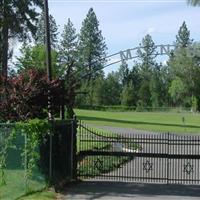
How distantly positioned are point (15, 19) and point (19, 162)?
1256 inches

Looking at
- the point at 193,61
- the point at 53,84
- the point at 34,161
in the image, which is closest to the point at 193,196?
the point at 34,161

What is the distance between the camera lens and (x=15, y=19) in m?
48.6

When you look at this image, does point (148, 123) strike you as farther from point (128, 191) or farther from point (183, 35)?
point (183, 35)

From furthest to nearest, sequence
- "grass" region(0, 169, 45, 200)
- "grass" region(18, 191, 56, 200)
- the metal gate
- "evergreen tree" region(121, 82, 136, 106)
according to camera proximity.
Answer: "evergreen tree" region(121, 82, 136, 106), the metal gate, "grass" region(0, 169, 45, 200), "grass" region(18, 191, 56, 200)

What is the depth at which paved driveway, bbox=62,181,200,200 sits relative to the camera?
1652cm

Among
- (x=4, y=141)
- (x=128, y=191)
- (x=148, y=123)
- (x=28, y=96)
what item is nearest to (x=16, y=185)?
(x=4, y=141)

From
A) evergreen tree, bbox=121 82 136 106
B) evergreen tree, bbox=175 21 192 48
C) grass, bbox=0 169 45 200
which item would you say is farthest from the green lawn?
evergreen tree, bbox=175 21 192 48

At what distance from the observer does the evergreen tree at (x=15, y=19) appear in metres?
48.2

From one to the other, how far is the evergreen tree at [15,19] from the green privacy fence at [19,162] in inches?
1205

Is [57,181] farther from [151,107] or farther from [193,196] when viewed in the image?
[151,107]

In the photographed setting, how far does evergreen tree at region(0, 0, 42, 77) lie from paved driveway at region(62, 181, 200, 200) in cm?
3044

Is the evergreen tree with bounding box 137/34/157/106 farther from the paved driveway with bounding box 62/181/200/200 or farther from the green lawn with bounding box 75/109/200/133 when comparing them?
the paved driveway with bounding box 62/181/200/200

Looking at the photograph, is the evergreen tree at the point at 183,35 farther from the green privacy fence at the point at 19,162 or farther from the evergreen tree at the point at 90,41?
the green privacy fence at the point at 19,162

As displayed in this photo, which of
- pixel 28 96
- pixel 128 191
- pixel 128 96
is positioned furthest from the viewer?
pixel 128 96
